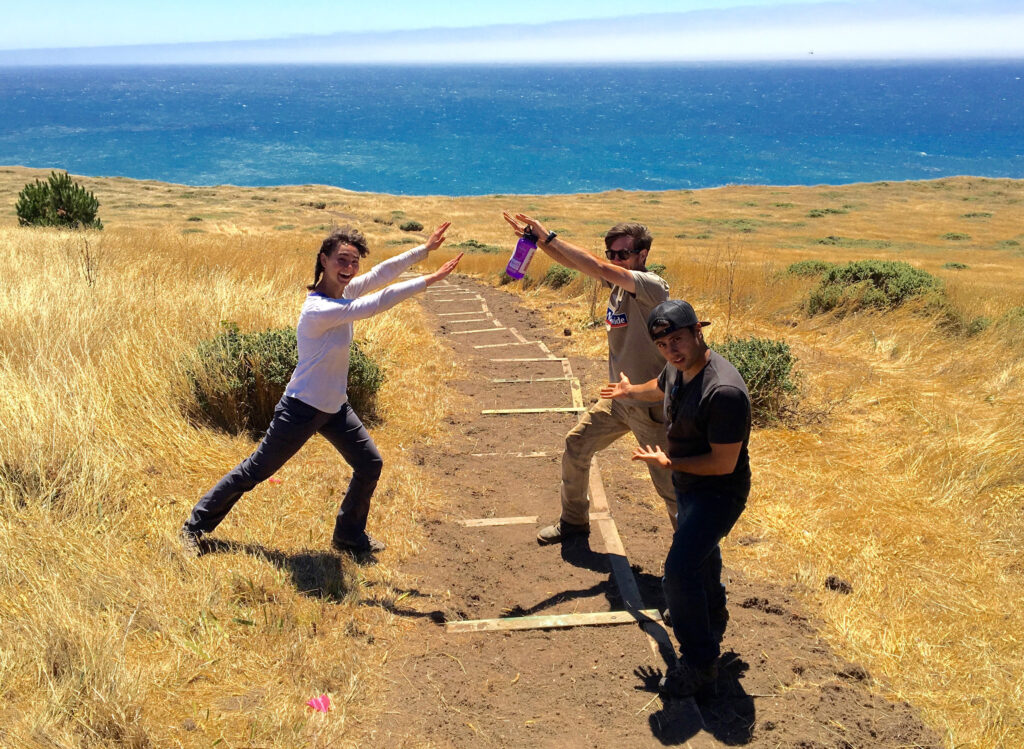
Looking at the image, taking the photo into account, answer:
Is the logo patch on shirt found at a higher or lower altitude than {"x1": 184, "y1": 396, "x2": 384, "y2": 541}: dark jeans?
higher

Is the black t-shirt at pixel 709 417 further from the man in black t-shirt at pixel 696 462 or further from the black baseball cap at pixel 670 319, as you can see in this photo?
the black baseball cap at pixel 670 319

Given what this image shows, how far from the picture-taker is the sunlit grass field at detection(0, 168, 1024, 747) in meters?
3.36

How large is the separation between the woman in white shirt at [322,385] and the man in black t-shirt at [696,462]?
60.4 inches

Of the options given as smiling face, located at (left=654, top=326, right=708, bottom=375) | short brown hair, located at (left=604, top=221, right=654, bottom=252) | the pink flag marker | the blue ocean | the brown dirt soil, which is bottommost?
the brown dirt soil

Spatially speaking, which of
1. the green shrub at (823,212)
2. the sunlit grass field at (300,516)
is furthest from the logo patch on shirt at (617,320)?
the green shrub at (823,212)

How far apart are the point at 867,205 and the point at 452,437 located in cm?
5682

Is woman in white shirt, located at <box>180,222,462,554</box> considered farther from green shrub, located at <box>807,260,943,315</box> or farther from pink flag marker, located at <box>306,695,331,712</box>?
green shrub, located at <box>807,260,943,315</box>

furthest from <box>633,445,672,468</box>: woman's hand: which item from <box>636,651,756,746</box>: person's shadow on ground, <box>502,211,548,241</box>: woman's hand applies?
<box>502,211,548,241</box>: woman's hand

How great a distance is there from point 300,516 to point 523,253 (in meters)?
2.34

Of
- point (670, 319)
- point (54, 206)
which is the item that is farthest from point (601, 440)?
point (54, 206)

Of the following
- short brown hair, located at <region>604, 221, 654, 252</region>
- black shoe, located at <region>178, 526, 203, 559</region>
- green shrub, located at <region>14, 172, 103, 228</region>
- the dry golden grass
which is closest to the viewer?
the dry golden grass

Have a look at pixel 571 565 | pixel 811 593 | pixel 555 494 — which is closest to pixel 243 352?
pixel 555 494

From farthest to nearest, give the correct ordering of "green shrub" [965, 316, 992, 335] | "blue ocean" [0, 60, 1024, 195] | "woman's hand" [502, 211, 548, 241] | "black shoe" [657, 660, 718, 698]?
"blue ocean" [0, 60, 1024, 195] < "green shrub" [965, 316, 992, 335] < "woman's hand" [502, 211, 548, 241] < "black shoe" [657, 660, 718, 698]

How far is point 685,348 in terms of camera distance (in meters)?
3.40
